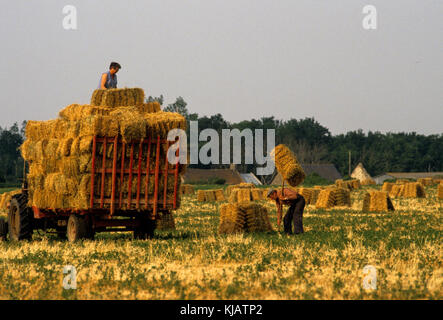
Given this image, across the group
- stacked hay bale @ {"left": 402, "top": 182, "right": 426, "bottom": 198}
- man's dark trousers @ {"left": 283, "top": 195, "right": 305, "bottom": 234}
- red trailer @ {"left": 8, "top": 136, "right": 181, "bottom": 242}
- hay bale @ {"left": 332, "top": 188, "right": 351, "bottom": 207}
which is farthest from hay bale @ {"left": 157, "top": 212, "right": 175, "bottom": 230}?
stacked hay bale @ {"left": 402, "top": 182, "right": 426, "bottom": 198}

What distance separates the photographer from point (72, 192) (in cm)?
1834

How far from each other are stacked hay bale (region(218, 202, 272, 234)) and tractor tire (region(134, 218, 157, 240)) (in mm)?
2297

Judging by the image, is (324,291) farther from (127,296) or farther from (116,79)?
(116,79)

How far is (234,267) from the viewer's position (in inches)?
538

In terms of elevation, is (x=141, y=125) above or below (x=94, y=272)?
above

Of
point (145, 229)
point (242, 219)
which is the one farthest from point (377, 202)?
point (145, 229)

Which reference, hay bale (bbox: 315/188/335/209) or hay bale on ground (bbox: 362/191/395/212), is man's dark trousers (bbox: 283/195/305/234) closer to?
hay bale on ground (bbox: 362/191/395/212)

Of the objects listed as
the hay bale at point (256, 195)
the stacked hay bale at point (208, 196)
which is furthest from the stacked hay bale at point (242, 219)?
the stacked hay bale at point (208, 196)

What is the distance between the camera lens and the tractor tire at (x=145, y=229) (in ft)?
66.2

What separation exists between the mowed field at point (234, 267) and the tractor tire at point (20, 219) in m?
0.98

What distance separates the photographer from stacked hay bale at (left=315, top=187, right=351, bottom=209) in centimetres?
3926

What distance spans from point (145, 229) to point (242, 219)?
2.89m

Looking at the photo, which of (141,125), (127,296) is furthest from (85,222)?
(127,296)
